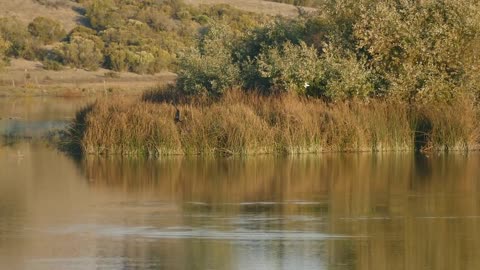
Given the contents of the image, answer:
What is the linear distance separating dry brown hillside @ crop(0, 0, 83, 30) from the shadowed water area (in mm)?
45229

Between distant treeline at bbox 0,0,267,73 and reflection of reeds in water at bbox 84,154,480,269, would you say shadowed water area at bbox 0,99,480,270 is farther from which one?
A: distant treeline at bbox 0,0,267,73

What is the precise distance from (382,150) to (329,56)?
9.58 feet

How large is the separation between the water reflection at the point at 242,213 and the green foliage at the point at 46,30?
1552 inches

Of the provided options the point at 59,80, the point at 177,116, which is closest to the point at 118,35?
the point at 59,80

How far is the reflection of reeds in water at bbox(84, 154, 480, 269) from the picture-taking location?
13.2m

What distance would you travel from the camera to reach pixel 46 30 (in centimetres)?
6322

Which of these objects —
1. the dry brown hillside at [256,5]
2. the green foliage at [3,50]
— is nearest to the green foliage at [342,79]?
the green foliage at [3,50]

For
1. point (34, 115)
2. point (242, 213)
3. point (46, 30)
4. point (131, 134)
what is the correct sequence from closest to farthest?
point (242, 213), point (131, 134), point (34, 115), point (46, 30)

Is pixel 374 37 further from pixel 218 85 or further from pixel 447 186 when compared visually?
pixel 447 186

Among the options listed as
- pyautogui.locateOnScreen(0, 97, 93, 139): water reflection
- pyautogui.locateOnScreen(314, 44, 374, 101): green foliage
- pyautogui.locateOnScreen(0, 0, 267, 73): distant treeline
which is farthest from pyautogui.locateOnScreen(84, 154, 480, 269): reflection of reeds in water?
pyautogui.locateOnScreen(0, 0, 267, 73): distant treeline

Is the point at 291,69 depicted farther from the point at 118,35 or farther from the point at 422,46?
the point at 118,35

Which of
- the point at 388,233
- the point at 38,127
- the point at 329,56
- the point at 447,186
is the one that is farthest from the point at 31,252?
the point at 38,127

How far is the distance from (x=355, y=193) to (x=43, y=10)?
54.0m

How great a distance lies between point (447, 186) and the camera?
18.8 meters
